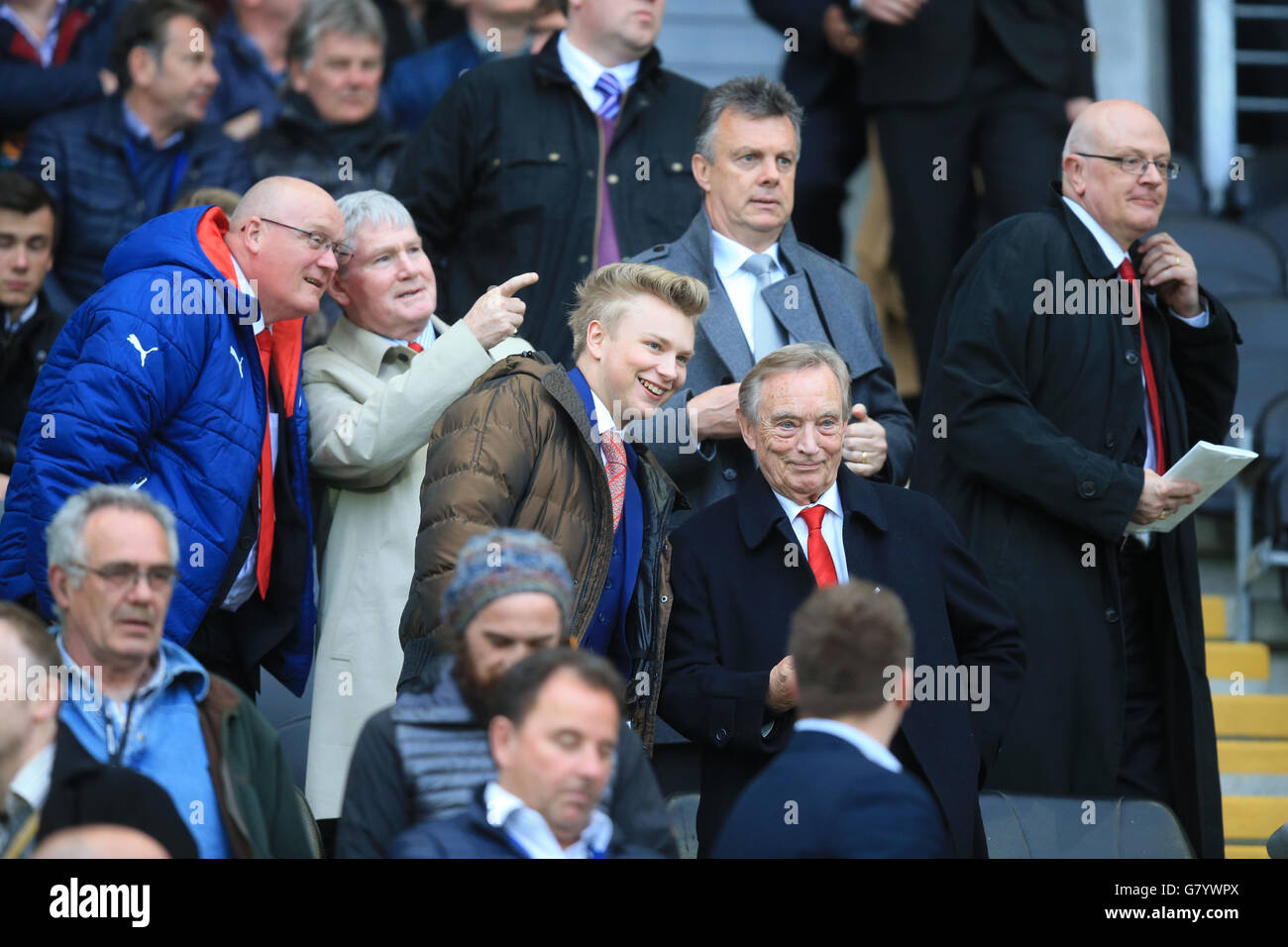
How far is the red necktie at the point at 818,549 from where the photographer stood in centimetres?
480

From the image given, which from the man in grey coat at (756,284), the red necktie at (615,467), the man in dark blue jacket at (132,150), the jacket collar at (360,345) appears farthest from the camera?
the man in dark blue jacket at (132,150)

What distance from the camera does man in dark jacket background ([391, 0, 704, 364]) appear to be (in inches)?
248

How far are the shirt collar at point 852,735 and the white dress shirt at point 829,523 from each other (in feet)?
3.92

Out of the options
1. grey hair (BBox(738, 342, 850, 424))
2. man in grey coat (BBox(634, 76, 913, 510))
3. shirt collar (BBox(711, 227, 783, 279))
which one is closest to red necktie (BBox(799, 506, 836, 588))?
grey hair (BBox(738, 342, 850, 424))

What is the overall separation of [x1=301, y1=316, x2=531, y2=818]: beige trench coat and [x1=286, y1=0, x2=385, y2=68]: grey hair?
8.40 feet

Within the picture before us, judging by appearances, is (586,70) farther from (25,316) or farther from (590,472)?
(590,472)

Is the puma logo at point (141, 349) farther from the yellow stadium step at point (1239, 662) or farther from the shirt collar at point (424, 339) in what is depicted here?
the yellow stadium step at point (1239, 662)

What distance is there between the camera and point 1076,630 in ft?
17.9

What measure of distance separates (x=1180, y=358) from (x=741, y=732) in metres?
2.04

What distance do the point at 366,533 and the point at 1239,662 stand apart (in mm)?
3529

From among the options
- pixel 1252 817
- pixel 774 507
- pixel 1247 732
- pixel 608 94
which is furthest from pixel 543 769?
pixel 1247 732

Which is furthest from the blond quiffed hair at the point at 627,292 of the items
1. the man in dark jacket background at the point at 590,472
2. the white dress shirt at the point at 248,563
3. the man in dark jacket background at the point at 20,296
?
the man in dark jacket background at the point at 20,296

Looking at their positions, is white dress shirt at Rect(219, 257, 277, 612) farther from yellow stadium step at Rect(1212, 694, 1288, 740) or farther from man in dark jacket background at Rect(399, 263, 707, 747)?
yellow stadium step at Rect(1212, 694, 1288, 740)
